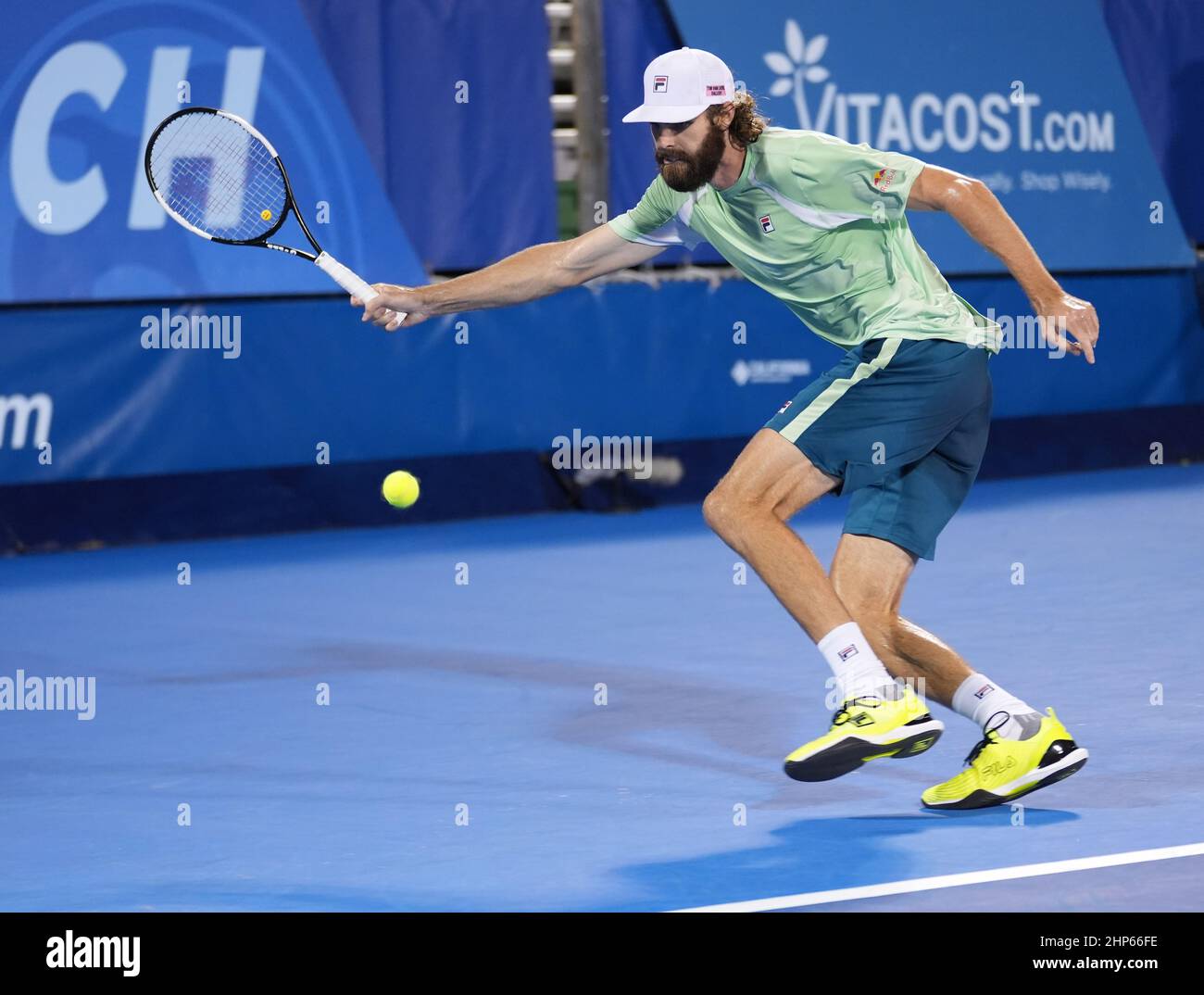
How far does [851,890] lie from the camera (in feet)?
15.0

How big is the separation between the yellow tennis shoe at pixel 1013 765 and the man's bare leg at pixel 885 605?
22 cm

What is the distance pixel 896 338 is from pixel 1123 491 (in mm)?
8021

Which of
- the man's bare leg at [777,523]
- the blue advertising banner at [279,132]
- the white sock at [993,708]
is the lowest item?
the white sock at [993,708]

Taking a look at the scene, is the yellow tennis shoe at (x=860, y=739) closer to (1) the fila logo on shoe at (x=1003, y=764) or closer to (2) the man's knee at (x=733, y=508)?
(1) the fila logo on shoe at (x=1003, y=764)

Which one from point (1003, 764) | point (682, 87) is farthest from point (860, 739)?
point (682, 87)

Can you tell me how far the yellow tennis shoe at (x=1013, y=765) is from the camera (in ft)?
17.4

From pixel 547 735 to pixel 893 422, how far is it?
1.63 m

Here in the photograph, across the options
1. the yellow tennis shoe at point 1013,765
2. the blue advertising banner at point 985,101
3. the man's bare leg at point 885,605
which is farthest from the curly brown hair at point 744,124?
the blue advertising banner at point 985,101

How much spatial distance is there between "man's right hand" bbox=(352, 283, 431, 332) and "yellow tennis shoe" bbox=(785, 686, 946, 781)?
167 centimetres

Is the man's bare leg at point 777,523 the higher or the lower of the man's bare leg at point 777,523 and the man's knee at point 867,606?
the higher
